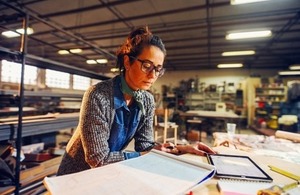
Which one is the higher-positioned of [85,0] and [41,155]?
[85,0]

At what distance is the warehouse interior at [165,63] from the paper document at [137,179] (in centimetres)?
64

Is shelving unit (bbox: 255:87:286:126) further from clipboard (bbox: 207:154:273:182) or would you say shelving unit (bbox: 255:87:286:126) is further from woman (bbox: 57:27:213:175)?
woman (bbox: 57:27:213:175)

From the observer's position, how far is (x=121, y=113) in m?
0.94

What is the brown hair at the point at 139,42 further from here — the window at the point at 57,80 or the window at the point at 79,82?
the window at the point at 79,82

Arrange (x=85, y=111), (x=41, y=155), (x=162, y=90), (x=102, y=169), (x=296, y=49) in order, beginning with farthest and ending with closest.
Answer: (x=162, y=90) < (x=296, y=49) < (x=41, y=155) < (x=85, y=111) < (x=102, y=169)

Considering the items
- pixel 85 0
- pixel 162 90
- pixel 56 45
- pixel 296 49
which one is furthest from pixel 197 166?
pixel 162 90

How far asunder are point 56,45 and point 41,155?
6.32m

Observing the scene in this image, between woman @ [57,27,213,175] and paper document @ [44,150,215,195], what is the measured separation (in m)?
0.17

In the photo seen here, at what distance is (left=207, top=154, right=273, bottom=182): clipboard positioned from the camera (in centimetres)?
68

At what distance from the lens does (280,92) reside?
28.6 ft

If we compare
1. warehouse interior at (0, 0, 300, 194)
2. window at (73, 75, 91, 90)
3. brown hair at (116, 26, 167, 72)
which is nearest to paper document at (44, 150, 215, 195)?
brown hair at (116, 26, 167, 72)

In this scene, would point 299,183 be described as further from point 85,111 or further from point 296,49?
point 296,49

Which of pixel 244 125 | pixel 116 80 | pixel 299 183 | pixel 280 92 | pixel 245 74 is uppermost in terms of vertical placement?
pixel 245 74

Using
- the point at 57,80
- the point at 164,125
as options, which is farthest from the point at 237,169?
the point at 57,80
